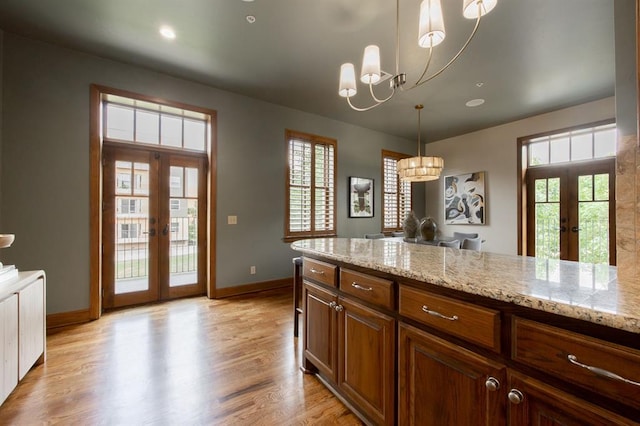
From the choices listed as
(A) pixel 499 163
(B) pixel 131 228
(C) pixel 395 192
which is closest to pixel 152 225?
(B) pixel 131 228

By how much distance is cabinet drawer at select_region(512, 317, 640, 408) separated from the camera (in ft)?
2.16

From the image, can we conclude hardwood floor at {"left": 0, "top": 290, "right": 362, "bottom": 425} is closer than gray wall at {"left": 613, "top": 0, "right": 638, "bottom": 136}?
No

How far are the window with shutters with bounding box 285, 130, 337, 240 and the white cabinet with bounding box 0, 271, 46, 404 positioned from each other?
286 cm

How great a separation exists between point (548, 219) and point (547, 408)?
16.9ft

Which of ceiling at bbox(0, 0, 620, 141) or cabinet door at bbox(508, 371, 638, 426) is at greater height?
ceiling at bbox(0, 0, 620, 141)

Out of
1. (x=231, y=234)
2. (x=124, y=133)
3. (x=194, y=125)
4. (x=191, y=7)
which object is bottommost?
(x=231, y=234)

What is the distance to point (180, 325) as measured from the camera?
9.23 feet

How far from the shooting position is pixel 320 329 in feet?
5.87

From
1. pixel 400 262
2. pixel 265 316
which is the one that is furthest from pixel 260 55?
pixel 265 316

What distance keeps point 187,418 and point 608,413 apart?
1871 mm

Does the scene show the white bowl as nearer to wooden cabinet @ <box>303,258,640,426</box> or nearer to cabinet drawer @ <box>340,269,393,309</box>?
wooden cabinet @ <box>303,258,640,426</box>

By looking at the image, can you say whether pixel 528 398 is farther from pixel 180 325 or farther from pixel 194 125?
pixel 194 125

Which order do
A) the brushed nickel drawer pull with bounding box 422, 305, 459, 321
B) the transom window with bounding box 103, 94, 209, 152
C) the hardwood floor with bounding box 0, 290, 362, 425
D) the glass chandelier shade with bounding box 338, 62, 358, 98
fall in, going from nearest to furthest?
the brushed nickel drawer pull with bounding box 422, 305, 459, 321 → the hardwood floor with bounding box 0, 290, 362, 425 → the glass chandelier shade with bounding box 338, 62, 358, 98 → the transom window with bounding box 103, 94, 209, 152

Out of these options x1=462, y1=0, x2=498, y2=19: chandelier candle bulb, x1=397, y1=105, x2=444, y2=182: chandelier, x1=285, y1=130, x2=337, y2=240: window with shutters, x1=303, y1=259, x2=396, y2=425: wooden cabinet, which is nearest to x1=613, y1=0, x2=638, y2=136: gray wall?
x1=462, y1=0, x2=498, y2=19: chandelier candle bulb
